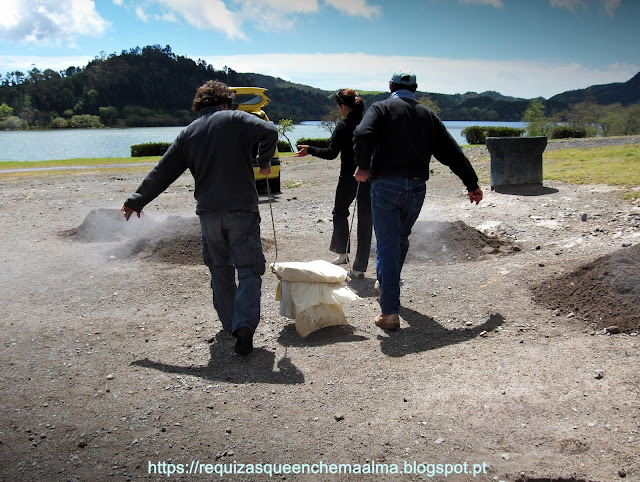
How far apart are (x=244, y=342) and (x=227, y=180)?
4.25 ft

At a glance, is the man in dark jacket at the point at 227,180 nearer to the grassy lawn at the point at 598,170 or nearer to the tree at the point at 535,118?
the grassy lawn at the point at 598,170

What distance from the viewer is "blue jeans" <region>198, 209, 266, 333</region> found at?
4.76 m

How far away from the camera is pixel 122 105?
113 m

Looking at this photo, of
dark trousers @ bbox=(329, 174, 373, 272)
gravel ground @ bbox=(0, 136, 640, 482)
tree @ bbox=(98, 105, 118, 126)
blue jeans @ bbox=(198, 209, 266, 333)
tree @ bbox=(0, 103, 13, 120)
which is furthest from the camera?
tree @ bbox=(98, 105, 118, 126)

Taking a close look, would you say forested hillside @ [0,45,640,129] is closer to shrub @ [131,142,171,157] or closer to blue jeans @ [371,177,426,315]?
shrub @ [131,142,171,157]

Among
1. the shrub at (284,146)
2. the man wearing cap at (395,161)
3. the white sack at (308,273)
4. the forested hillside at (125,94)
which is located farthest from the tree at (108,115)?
the man wearing cap at (395,161)

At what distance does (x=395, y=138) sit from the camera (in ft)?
16.6

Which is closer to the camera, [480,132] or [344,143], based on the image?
[344,143]

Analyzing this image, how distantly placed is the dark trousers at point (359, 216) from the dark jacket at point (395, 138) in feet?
5.17

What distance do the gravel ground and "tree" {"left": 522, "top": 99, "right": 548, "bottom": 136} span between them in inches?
1624

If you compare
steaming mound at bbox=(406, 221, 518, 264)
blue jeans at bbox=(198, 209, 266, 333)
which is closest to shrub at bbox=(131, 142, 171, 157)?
steaming mound at bbox=(406, 221, 518, 264)

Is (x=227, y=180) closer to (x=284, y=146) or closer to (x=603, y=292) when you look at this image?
(x=603, y=292)

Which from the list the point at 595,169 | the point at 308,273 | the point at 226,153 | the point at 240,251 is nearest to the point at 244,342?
the point at 240,251

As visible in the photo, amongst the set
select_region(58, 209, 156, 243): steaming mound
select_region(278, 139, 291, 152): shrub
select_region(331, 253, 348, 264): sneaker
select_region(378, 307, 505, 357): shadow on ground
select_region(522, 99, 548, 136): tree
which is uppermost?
select_region(522, 99, 548, 136): tree
